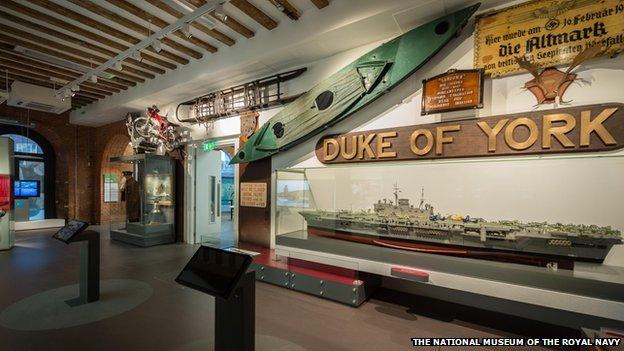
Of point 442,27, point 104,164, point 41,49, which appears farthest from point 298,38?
point 104,164

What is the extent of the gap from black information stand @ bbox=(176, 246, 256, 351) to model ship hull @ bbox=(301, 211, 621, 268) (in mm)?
1829

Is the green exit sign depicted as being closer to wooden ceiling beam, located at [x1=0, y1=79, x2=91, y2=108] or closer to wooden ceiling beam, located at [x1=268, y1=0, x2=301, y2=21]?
wooden ceiling beam, located at [x1=268, y1=0, x2=301, y2=21]

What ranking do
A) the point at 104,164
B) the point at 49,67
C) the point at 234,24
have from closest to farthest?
the point at 234,24 → the point at 49,67 → the point at 104,164

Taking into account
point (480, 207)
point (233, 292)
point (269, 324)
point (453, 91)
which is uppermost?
point (453, 91)

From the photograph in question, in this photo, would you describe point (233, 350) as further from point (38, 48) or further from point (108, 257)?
point (38, 48)

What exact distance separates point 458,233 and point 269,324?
84.7 inches

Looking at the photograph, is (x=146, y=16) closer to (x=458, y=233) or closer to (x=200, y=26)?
(x=200, y=26)

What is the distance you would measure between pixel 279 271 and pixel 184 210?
399 centimetres

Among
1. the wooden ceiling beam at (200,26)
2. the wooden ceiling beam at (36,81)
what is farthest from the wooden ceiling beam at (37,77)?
the wooden ceiling beam at (200,26)

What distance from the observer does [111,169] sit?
9688mm

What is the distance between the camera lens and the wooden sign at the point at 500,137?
2596 millimetres

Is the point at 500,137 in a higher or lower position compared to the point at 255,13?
lower

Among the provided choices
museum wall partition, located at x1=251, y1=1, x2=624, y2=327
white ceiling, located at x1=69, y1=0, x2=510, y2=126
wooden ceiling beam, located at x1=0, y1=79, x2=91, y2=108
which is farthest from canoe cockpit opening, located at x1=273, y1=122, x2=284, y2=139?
wooden ceiling beam, located at x1=0, y1=79, x2=91, y2=108

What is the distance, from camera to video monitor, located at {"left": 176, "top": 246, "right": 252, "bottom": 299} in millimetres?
1657
